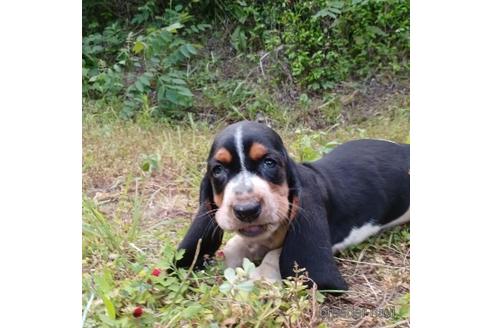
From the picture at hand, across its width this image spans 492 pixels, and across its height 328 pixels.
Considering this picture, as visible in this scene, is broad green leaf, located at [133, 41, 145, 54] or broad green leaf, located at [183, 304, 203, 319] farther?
broad green leaf, located at [133, 41, 145, 54]

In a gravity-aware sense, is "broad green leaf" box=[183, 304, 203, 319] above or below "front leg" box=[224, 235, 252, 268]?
above

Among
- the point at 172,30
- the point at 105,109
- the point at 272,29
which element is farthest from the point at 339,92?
the point at 105,109

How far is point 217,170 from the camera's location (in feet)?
7.32

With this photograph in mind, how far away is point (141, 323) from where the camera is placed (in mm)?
1977

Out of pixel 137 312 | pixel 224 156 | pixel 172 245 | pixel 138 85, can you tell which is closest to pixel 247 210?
pixel 224 156

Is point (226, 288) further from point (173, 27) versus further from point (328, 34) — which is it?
point (173, 27)

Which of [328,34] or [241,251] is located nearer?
[241,251]

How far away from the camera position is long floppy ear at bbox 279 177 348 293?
2.23m

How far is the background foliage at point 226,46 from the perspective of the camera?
301 cm

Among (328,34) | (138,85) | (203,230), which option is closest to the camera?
(203,230)

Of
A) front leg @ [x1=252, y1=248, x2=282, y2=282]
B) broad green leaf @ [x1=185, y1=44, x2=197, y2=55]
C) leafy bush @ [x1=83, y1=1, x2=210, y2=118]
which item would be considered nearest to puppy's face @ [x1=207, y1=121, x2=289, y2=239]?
front leg @ [x1=252, y1=248, x2=282, y2=282]

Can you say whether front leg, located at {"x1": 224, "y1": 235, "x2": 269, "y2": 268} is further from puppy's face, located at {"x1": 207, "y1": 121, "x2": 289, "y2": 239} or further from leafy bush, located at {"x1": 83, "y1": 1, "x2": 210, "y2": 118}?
leafy bush, located at {"x1": 83, "y1": 1, "x2": 210, "y2": 118}

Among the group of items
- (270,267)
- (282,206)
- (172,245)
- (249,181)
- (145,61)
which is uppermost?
(249,181)

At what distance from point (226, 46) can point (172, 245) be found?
4.30 feet
